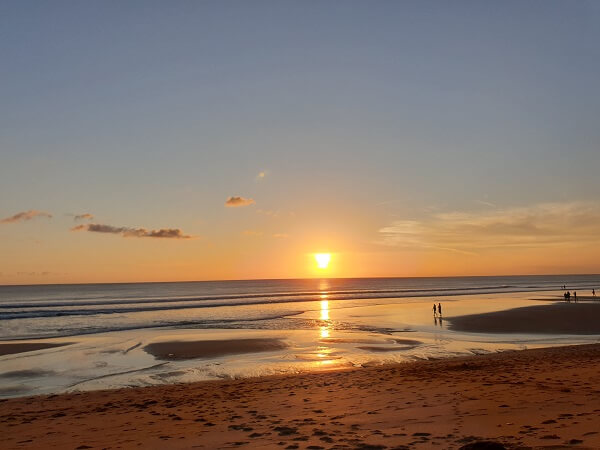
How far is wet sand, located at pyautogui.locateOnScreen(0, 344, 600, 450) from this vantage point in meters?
9.15

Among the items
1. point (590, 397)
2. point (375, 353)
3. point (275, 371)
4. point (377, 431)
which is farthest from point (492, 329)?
point (377, 431)

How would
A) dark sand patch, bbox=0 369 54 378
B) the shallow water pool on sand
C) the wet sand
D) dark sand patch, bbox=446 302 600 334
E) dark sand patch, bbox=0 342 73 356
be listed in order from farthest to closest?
dark sand patch, bbox=446 302 600 334 < dark sand patch, bbox=0 342 73 356 < dark sand patch, bbox=0 369 54 378 < the shallow water pool on sand < the wet sand

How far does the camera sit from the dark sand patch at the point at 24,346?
27.9 metres

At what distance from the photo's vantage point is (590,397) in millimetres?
11547

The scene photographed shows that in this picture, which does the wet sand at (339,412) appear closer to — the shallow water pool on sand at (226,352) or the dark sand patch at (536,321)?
the shallow water pool on sand at (226,352)

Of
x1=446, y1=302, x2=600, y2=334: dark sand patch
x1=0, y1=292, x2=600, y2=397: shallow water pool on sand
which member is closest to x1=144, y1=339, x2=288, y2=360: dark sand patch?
x1=0, y1=292, x2=600, y2=397: shallow water pool on sand

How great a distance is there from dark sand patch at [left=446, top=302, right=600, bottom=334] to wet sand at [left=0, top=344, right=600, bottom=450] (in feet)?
59.5

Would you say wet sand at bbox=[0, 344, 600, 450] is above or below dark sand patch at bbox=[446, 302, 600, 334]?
above

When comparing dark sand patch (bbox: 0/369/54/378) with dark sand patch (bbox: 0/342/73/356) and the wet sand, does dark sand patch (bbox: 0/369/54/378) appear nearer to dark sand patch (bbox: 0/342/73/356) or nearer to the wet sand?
the wet sand

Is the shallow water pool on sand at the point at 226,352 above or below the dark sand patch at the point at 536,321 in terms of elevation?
above

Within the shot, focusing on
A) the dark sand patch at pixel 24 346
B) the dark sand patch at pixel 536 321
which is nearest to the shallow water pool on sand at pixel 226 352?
the dark sand patch at pixel 24 346

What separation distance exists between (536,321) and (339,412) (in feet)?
113

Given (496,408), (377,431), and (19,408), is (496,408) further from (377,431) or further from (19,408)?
(19,408)

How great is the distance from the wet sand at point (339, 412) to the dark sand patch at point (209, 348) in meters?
8.09
